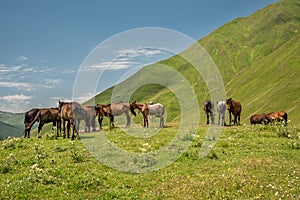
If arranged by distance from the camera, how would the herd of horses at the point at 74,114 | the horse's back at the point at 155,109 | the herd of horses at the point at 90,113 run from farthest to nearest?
the horse's back at the point at 155,109
the herd of horses at the point at 90,113
the herd of horses at the point at 74,114

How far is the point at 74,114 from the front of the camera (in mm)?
22312

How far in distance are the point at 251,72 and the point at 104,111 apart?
16670 cm

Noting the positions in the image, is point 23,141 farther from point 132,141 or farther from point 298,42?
point 298,42

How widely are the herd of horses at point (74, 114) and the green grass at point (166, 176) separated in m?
4.69

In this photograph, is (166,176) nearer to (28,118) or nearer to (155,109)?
(155,109)

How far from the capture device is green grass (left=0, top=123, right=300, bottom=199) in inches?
Result: 423

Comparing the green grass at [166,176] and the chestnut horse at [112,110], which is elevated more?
the chestnut horse at [112,110]

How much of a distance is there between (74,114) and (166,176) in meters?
11.5

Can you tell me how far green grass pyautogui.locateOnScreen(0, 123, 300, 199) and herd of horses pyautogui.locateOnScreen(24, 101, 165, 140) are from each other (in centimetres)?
469

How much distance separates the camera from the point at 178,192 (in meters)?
11.1

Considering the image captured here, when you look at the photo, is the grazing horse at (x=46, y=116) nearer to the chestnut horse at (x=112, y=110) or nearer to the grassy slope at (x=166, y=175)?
the grassy slope at (x=166, y=175)

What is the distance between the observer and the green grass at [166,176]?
35.3 ft

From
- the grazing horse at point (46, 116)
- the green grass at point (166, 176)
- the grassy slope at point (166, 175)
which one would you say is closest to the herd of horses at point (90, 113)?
the grazing horse at point (46, 116)

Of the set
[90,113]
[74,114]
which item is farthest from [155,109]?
[74,114]
